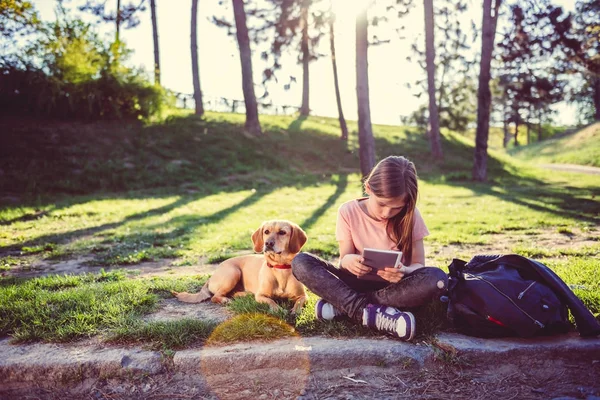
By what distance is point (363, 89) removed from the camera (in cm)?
1237

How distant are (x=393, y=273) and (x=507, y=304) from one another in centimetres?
86

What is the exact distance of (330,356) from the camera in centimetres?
313

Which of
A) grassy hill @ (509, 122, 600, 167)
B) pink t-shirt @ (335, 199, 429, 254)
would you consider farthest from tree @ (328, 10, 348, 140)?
pink t-shirt @ (335, 199, 429, 254)

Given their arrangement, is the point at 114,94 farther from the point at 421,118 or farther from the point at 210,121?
the point at 421,118

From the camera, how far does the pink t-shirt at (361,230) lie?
382 cm

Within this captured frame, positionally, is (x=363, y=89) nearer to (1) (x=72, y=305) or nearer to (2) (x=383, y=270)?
(2) (x=383, y=270)

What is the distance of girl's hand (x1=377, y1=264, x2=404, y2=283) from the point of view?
11.0 ft

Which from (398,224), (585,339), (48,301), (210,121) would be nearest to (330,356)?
(398,224)

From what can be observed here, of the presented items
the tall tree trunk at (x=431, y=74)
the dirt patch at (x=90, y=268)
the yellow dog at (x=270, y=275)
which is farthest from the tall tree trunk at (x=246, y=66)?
the yellow dog at (x=270, y=275)

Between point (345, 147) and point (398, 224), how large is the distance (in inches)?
745

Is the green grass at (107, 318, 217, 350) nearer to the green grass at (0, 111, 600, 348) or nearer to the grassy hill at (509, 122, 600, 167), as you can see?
the green grass at (0, 111, 600, 348)

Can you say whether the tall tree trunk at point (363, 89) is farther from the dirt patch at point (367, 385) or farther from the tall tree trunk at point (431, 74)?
the dirt patch at point (367, 385)

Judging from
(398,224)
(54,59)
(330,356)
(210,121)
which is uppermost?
(54,59)

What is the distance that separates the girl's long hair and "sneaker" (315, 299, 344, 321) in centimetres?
79
